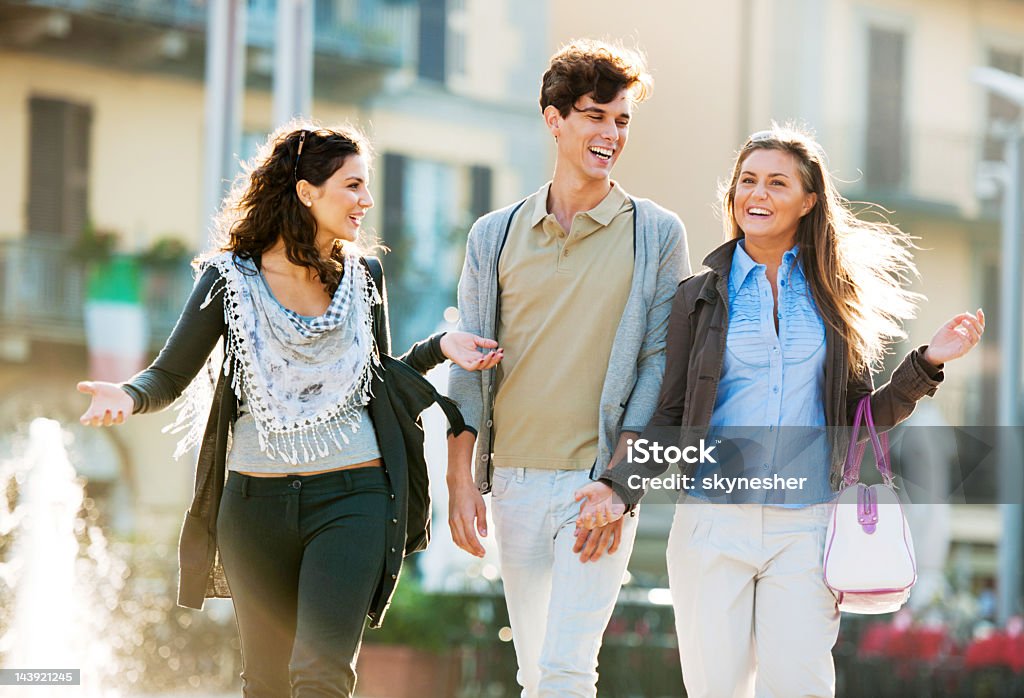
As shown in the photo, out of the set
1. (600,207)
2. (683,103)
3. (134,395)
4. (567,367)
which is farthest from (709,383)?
(683,103)

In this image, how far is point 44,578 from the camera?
8695mm

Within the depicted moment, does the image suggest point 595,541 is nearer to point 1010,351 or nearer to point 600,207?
point 600,207

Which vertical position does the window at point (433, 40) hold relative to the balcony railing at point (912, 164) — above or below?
above

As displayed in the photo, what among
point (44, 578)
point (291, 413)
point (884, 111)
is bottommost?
point (44, 578)

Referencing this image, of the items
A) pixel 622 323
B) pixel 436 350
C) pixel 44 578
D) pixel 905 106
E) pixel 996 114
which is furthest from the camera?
pixel 996 114

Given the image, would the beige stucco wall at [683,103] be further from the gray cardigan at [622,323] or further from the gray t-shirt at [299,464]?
the gray t-shirt at [299,464]

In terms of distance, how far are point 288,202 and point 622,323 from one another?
102 centimetres

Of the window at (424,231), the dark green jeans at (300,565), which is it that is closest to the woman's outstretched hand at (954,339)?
the dark green jeans at (300,565)

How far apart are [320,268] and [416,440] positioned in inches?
21.7

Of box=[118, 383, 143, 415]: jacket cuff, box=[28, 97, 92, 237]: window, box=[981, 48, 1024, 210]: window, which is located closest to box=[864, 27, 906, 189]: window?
box=[981, 48, 1024, 210]: window

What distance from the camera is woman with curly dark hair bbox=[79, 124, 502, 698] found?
424cm

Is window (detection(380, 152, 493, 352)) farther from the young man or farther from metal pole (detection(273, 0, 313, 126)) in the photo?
the young man

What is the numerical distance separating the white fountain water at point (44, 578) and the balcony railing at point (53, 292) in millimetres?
7219

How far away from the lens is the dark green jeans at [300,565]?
4184 mm
